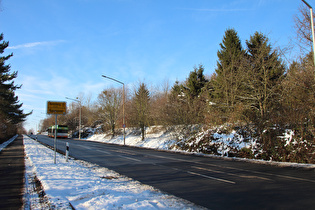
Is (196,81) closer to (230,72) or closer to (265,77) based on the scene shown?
(230,72)

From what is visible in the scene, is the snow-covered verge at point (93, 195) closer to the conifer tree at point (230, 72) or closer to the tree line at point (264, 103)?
the tree line at point (264, 103)

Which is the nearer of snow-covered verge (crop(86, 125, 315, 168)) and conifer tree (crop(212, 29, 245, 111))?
snow-covered verge (crop(86, 125, 315, 168))

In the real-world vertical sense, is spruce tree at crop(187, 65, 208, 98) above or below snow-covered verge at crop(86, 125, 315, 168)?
above

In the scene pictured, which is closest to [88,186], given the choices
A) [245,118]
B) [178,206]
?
[178,206]

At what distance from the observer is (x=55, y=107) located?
11500 mm

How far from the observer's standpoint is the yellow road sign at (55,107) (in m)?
11.3

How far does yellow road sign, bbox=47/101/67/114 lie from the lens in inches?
446

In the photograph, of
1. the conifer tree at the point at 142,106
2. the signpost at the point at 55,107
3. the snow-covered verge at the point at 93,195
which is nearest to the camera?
the snow-covered verge at the point at 93,195

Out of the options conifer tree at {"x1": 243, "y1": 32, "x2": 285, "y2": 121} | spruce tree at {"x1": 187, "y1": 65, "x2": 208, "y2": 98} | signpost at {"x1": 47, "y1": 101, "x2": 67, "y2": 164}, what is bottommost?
signpost at {"x1": 47, "y1": 101, "x2": 67, "y2": 164}

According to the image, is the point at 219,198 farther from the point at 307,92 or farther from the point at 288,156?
the point at 307,92

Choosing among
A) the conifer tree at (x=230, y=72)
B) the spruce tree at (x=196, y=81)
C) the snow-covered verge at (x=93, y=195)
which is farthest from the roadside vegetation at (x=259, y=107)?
the snow-covered verge at (x=93, y=195)

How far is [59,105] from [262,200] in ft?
34.5

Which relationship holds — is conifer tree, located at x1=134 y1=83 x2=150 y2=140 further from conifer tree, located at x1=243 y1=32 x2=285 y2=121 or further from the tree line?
conifer tree, located at x1=243 y1=32 x2=285 y2=121

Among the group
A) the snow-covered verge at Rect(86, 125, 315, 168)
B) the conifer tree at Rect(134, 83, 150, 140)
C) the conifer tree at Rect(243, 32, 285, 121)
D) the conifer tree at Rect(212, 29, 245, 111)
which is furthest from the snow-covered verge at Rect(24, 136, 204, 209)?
the conifer tree at Rect(134, 83, 150, 140)
